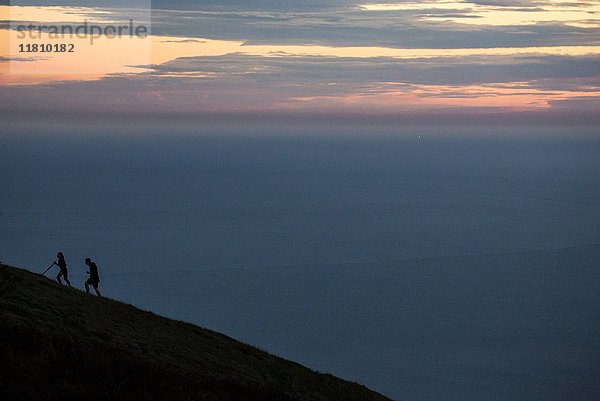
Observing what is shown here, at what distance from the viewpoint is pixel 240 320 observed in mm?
187750

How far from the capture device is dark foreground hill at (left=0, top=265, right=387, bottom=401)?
1136 cm

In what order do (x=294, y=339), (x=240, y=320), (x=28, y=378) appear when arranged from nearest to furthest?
(x=28, y=378), (x=294, y=339), (x=240, y=320)

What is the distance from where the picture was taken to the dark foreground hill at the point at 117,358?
1136 cm

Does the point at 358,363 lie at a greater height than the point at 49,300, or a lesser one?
lesser

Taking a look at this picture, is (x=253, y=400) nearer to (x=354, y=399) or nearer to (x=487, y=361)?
(x=354, y=399)

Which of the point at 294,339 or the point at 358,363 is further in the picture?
the point at 294,339

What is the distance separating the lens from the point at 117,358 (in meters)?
13.3

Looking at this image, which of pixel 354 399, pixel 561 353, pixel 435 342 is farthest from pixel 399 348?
pixel 354 399

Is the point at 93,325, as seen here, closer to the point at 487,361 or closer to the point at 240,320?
the point at 487,361

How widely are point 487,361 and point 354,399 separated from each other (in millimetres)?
139334

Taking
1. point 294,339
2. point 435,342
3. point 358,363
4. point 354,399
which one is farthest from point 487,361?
point 354,399

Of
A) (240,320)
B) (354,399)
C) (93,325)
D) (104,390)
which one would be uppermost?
(104,390)

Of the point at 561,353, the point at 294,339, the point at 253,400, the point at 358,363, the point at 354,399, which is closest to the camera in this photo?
the point at 253,400

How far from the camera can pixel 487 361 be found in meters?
151
